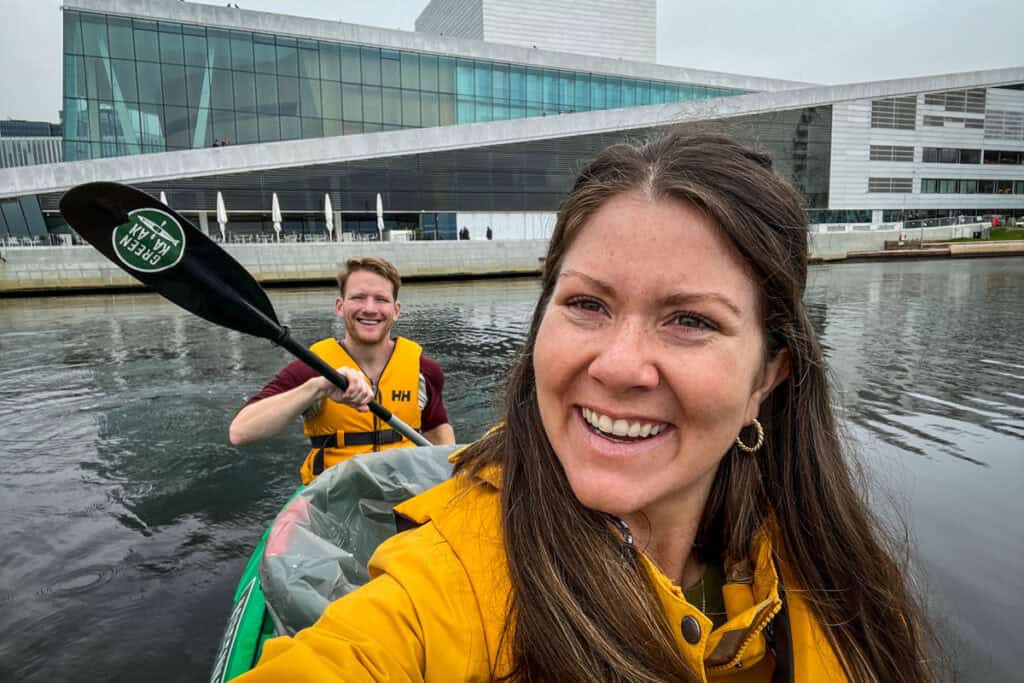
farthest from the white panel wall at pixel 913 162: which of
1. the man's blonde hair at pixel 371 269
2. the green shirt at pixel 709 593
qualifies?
the green shirt at pixel 709 593

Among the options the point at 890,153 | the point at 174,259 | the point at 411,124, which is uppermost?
the point at 411,124

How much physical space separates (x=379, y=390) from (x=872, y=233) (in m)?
41.7

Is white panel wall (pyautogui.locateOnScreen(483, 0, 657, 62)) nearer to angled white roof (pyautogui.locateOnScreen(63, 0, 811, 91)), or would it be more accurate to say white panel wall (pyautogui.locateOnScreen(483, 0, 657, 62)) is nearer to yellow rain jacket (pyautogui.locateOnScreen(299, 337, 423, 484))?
angled white roof (pyautogui.locateOnScreen(63, 0, 811, 91))

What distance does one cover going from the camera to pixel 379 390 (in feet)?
13.5

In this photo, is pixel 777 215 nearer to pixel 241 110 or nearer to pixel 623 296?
pixel 623 296

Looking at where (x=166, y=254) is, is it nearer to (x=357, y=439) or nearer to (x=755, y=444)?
(x=357, y=439)

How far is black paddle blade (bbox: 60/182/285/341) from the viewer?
2.92 metres

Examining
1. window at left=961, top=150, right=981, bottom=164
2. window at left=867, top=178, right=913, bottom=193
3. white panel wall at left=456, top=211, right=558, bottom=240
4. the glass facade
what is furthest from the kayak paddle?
window at left=961, top=150, right=981, bottom=164

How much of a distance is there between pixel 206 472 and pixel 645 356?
236 inches

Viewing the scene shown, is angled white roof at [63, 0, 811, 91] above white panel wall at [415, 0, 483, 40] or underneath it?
underneath

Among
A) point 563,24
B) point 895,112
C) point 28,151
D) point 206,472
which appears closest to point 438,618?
point 206,472

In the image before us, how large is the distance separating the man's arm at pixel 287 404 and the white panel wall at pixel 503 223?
3572 centimetres

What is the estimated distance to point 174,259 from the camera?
3.20 metres

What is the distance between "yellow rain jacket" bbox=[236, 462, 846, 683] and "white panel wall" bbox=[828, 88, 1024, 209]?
51.9 m
